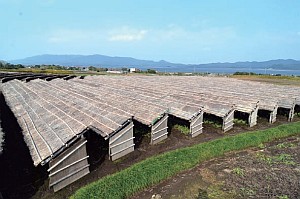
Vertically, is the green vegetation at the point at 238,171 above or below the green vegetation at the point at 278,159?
below

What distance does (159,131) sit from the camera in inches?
600

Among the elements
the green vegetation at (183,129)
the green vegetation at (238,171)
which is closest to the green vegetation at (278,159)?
the green vegetation at (238,171)

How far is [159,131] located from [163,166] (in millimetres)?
3753

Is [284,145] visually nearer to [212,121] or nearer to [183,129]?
[212,121]

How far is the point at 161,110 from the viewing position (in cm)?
1576

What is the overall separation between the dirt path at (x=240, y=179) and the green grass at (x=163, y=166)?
1.30 ft

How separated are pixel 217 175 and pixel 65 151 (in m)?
6.83

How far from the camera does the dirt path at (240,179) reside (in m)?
9.75

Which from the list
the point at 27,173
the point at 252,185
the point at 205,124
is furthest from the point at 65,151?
the point at 205,124

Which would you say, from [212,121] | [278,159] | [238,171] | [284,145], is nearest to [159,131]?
[238,171]

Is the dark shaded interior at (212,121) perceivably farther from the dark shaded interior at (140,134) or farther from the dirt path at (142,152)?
the dark shaded interior at (140,134)

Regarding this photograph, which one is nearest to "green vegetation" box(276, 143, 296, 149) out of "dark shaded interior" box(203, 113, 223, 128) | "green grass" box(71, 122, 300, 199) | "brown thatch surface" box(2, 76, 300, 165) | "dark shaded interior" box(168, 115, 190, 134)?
"green grass" box(71, 122, 300, 199)

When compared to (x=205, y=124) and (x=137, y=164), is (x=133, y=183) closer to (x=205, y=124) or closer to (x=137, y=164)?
(x=137, y=164)

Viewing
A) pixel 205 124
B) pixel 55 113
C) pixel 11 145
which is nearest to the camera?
pixel 11 145
